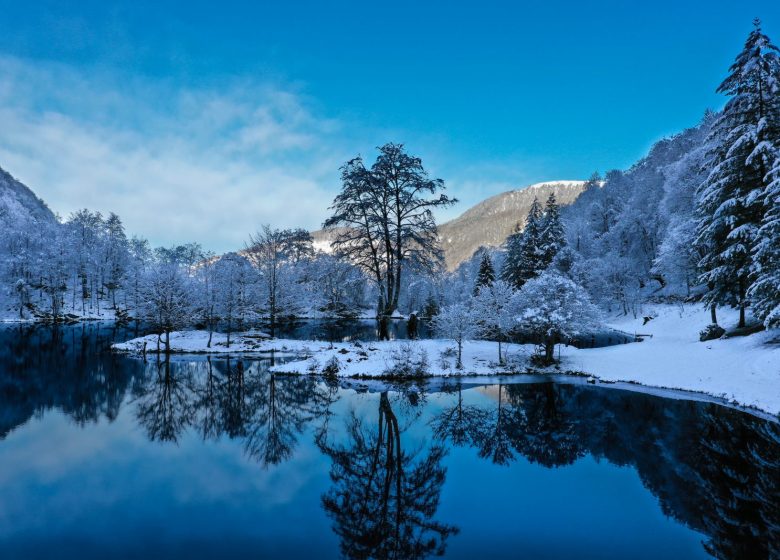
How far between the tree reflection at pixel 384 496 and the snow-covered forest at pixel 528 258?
1356 cm

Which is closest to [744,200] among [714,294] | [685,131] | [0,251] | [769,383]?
[714,294]

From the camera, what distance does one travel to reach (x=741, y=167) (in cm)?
2291

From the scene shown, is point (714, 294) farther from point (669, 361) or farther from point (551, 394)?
point (551, 394)

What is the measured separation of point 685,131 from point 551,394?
201 feet

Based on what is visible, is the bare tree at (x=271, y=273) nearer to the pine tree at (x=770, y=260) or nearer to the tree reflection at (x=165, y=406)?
the tree reflection at (x=165, y=406)

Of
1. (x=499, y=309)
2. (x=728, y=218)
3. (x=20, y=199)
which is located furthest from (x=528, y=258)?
(x=20, y=199)

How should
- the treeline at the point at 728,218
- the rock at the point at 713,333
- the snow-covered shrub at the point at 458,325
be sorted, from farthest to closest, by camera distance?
the snow-covered shrub at the point at 458,325, the rock at the point at 713,333, the treeline at the point at 728,218

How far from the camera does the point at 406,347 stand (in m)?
25.7

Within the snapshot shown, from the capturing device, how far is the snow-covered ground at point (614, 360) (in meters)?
17.6

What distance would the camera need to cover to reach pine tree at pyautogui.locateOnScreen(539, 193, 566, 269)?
45.0 meters

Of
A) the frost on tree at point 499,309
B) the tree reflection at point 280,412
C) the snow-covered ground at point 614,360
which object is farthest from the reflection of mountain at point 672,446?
the frost on tree at point 499,309

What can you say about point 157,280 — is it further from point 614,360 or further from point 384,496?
point 614,360

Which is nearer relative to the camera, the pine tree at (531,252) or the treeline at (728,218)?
the treeline at (728,218)

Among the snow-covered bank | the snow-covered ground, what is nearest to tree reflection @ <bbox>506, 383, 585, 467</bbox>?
the snow-covered ground
